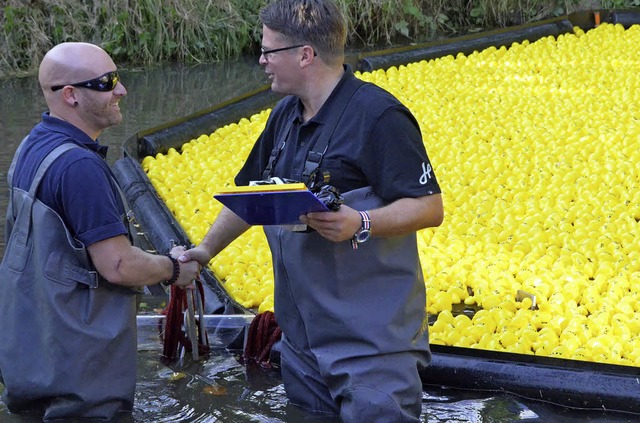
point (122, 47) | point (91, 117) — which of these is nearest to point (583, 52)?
point (122, 47)

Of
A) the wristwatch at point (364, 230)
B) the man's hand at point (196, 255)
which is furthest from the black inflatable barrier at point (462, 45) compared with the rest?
the wristwatch at point (364, 230)

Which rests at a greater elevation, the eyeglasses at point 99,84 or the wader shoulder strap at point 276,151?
the eyeglasses at point 99,84

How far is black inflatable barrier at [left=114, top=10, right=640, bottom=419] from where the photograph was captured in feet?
13.4

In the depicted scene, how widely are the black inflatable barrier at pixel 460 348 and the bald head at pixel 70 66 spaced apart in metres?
1.84

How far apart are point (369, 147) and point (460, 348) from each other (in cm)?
142

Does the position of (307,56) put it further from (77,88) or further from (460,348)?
(460,348)

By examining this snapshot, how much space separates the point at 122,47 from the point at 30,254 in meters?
10.3

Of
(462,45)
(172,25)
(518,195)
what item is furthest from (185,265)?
(172,25)

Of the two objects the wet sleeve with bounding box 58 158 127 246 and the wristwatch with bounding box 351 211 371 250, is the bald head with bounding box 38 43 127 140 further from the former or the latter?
the wristwatch with bounding box 351 211 371 250

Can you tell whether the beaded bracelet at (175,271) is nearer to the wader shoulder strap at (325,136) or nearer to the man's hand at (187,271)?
the man's hand at (187,271)

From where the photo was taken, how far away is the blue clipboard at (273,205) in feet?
10.1

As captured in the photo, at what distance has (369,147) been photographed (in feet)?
10.8

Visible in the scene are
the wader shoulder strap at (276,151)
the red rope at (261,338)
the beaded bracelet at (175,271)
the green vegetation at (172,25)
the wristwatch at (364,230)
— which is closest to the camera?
the wristwatch at (364,230)

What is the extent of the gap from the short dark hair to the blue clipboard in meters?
0.57
